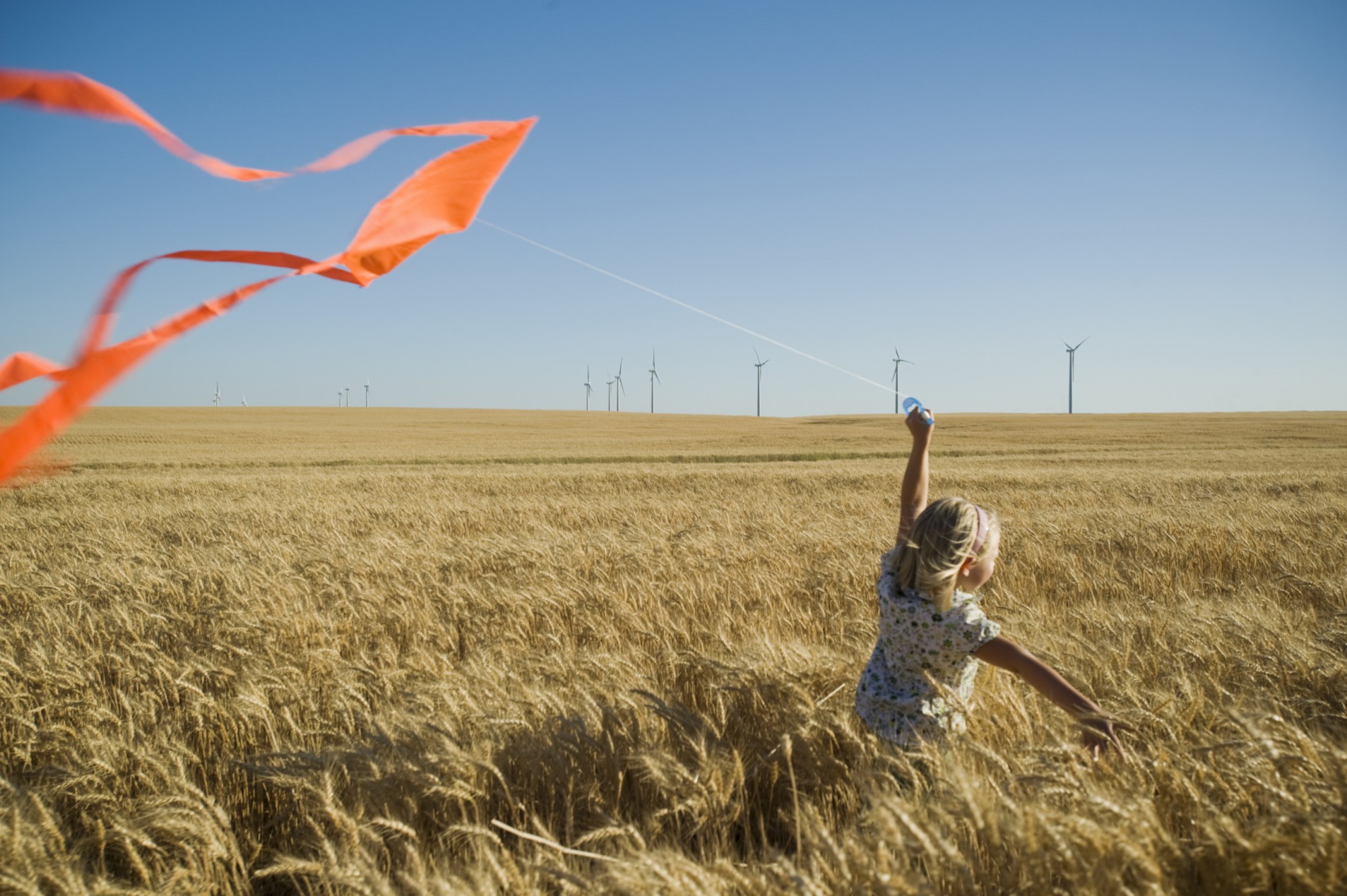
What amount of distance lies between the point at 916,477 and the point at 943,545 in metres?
0.71

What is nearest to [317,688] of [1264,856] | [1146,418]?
[1264,856]

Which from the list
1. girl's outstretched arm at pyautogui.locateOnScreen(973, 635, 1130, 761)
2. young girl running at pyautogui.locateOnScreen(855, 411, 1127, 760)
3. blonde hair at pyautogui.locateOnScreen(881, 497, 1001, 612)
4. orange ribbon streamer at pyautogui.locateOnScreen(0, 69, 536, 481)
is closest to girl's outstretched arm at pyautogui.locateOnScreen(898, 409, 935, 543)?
young girl running at pyautogui.locateOnScreen(855, 411, 1127, 760)

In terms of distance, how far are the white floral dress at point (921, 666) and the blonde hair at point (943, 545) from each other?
0.22 feet

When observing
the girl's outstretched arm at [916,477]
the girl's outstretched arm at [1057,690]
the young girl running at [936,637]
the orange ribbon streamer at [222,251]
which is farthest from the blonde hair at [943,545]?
the orange ribbon streamer at [222,251]

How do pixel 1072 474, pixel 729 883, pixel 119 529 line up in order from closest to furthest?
pixel 729 883, pixel 119 529, pixel 1072 474

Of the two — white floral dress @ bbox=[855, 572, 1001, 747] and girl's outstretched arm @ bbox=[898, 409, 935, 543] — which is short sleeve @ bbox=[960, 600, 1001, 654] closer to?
white floral dress @ bbox=[855, 572, 1001, 747]

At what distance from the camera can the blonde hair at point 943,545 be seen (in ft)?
7.94

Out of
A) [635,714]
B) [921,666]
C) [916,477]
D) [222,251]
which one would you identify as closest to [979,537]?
[921,666]

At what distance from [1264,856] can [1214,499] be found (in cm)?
1409

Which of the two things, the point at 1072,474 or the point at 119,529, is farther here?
the point at 1072,474

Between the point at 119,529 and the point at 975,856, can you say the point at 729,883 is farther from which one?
the point at 119,529

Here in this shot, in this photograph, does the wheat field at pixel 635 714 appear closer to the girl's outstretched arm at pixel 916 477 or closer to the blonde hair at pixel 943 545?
the blonde hair at pixel 943 545

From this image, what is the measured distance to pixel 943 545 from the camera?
7.97 feet

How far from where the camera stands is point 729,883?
1630 millimetres
